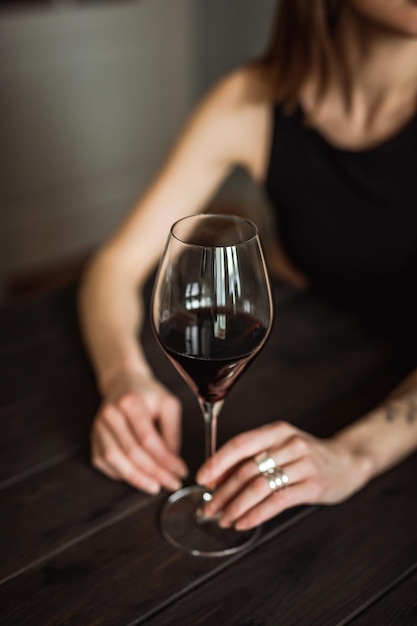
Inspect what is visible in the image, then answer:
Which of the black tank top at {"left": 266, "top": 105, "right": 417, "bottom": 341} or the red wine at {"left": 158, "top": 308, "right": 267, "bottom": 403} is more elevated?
the red wine at {"left": 158, "top": 308, "right": 267, "bottom": 403}

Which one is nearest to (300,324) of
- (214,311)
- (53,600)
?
(214,311)

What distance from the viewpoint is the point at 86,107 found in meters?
3.01

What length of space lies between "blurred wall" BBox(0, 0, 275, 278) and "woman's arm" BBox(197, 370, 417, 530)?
2381 millimetres

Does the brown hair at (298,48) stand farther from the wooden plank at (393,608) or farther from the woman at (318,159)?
the wooden plank at (393,608)

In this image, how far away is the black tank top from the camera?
4.14ft

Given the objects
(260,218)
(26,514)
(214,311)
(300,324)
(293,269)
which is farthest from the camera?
(260,218)

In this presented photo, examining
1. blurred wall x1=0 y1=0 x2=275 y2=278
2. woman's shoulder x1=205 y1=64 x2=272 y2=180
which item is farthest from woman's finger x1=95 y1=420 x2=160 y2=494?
blurred wall x1=0 y1=0 x2=275 y2=278

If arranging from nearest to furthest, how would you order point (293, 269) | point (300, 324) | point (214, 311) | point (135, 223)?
point (214, 311) → point (300, 324) → point (135, 223) → point (293, 269)

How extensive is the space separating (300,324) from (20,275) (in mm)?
2210

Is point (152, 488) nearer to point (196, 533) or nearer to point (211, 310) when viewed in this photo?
point (196, 533)

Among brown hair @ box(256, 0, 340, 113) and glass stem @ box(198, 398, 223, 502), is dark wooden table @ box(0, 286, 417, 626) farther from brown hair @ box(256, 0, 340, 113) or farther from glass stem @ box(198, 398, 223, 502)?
brown hair @ box(256, 0, 340, 113)

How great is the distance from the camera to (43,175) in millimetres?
3062

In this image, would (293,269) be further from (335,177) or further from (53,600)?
(53,600)

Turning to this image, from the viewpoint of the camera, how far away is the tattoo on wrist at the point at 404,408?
36.2 inches
